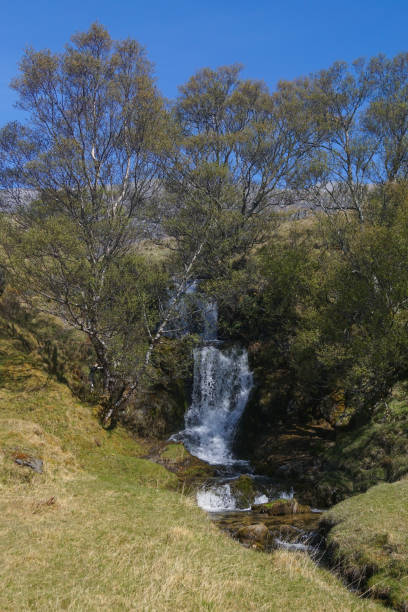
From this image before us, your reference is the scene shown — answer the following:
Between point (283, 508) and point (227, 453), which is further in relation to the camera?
point (227, 453)

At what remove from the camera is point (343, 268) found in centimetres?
2695

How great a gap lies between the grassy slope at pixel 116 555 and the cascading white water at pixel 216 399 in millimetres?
12020

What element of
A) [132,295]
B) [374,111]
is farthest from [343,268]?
[374,111]

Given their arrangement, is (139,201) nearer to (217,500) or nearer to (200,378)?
(200,378)

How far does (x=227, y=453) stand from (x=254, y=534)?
1427cm

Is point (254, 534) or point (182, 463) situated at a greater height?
point (254, 534)

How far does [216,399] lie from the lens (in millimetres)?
34938

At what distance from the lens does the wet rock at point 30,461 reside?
52.7ft

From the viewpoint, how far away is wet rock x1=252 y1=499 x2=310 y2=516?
1953cm

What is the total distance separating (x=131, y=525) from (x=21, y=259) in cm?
1843

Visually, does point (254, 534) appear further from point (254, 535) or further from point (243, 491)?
point (243, 491)

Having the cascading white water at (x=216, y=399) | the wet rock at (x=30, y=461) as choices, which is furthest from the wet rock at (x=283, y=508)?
the wet rock at (x=30, y=461)

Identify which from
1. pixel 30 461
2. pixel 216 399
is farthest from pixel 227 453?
pixel 30 461

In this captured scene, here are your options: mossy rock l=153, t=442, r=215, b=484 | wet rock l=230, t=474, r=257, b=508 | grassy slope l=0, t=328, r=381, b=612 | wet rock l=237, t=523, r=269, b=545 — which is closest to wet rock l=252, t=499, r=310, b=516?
wet rock l=230, t=474, r=257, b=508
